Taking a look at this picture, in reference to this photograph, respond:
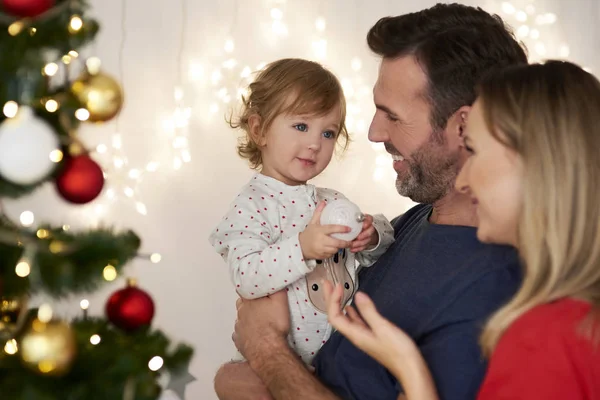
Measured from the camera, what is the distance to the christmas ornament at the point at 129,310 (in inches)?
45.0

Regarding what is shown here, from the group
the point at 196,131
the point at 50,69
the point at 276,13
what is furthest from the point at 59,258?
the point at 276,13

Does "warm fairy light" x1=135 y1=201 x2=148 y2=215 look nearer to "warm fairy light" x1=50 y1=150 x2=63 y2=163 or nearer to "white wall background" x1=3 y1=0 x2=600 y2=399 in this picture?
"white wall background" x1=3 y1=0 x2=600 y2=399

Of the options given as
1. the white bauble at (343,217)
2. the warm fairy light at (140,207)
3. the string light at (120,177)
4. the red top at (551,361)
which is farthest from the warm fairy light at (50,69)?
the warm fairy light at (140,207)

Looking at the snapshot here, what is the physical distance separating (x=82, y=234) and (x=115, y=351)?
17 centimetres

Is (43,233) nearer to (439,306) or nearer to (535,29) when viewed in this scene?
(439,306)

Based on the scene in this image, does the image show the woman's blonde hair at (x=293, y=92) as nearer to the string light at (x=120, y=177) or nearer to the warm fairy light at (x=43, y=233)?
the warm fairy light at (x=43, y=233)

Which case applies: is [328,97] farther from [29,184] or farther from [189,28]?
[189,28]

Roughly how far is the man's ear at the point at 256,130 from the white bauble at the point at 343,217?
1.36ft

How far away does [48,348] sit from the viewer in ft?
3.14

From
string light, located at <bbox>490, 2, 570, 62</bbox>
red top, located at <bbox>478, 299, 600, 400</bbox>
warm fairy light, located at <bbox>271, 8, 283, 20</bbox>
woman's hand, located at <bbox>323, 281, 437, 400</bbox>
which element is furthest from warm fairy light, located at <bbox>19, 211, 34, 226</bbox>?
string light, located at <bbox>490, 2, 570, 62</bbox>

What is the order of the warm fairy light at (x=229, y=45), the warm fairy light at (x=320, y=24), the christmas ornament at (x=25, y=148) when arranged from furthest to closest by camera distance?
1. the warm fairy light at (x=320, y=24)
2. the warm fairy light at (x=229, y=45)
3. the christmas ornament at (x=25, y=148)

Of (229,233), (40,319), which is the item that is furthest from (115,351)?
(229,233)

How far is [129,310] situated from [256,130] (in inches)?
42.3

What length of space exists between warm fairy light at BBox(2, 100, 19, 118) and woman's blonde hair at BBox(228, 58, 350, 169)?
3.64 ft
